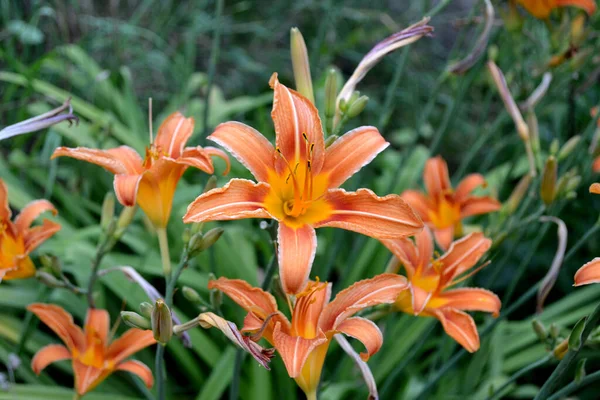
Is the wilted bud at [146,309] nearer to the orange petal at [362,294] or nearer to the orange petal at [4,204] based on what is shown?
Answer: the orange petal at [362,294]

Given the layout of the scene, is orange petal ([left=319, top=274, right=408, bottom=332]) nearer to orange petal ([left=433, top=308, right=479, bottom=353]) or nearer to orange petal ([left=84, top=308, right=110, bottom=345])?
orange petal ([left=433, top=308, right=479, bottom=353])

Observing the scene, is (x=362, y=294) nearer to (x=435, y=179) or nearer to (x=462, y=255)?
(x=462, y=255)

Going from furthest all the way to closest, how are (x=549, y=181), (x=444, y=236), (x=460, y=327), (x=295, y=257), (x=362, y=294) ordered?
(x=444, y=236) < (x=549, y=181) < (x=460, y=327) < (x=362, y=294) < (x=295, y=257)

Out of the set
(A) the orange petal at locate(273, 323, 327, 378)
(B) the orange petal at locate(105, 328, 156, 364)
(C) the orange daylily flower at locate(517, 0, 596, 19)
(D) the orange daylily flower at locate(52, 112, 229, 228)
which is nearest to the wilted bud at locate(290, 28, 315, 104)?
(D) the orange daylily flower at locate(52, 112, 229, 228)

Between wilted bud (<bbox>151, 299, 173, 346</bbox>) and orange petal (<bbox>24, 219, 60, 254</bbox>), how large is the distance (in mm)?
394

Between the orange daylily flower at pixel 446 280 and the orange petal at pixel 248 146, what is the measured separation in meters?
0.25

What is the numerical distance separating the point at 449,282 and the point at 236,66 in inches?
119

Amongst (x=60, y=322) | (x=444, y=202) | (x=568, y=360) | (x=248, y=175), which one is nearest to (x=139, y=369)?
(x=60, y=322)

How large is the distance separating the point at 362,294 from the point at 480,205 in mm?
702

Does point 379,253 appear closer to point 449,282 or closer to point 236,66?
point 449,282

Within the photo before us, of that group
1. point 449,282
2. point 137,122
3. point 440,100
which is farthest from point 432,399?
point 440,100

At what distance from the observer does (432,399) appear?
6.31 ft

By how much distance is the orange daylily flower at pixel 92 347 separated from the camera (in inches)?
46.1

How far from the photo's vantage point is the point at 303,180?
1.04 meters
